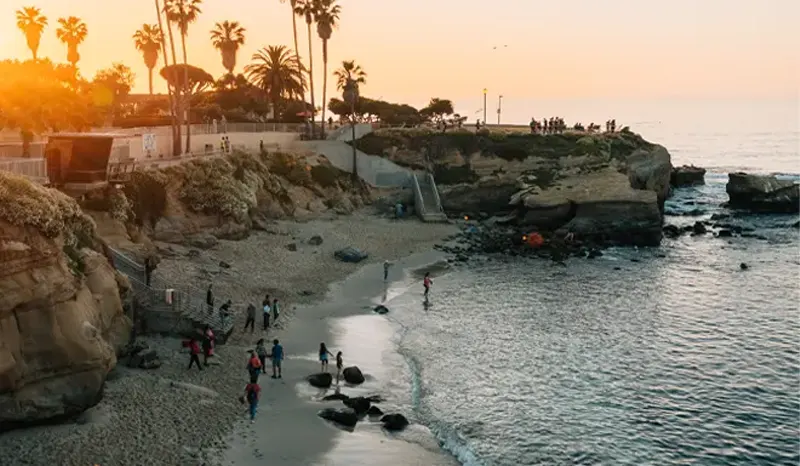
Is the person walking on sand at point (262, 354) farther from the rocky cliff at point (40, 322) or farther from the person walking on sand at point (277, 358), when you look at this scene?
the rocky cliff at point (40, 322)

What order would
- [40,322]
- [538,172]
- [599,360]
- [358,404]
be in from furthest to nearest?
[538,172] < [599,360] < [358,404] < [40,322]

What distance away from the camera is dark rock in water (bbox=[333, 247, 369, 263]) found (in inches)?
1881

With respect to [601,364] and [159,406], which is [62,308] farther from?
[601,364]

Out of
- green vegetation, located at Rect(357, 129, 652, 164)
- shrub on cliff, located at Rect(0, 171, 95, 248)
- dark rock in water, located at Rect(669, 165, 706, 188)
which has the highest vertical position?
green vegetation, located at Rect(357, 129, 652, 164)

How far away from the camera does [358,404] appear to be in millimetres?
24141

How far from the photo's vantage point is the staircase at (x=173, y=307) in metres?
28.5

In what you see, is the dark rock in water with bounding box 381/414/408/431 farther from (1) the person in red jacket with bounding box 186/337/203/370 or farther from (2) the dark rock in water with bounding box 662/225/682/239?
(2) the dark rock in water with bounding box 662/225/682/239

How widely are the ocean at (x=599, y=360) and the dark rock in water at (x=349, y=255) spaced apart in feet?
13.5

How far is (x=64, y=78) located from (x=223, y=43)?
51283mm

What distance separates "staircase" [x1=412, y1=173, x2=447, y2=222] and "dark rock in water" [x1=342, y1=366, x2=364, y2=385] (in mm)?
38846

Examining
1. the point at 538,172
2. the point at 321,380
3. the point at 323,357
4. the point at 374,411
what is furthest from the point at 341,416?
the point at 538,172

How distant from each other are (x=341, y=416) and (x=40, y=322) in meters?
9.48

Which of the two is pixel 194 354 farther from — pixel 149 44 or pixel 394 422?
pixel 149 44

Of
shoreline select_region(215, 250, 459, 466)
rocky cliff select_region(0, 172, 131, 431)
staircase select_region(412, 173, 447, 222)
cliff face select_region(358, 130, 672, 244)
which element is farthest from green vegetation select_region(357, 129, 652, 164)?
rocky cliff select_region(0, 172, 131, 431)
